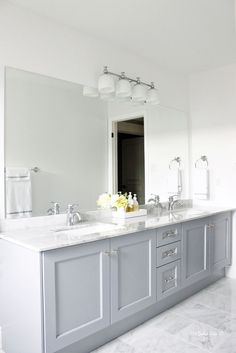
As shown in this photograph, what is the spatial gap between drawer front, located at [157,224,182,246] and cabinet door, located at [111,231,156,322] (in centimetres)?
8

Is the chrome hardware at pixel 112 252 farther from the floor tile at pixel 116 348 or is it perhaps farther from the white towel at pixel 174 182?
the white towel at pixel 174 182

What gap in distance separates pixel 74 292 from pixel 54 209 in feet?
2.42

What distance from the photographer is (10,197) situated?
84.7 inches

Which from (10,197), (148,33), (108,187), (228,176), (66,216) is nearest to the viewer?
(10,197)

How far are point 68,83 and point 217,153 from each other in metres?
1.99

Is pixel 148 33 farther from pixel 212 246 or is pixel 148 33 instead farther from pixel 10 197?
pixel 212 246

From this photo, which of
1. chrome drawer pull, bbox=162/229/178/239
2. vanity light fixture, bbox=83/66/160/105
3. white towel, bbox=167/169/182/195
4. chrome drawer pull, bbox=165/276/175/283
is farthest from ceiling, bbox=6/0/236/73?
chrome drawer pull, bbox=165/276/175/283

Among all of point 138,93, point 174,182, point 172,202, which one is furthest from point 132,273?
point 138,93

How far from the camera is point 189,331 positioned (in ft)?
7.80

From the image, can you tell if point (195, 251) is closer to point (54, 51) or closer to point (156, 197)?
point (156, 197)

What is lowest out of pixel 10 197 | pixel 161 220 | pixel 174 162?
pixel 161 220

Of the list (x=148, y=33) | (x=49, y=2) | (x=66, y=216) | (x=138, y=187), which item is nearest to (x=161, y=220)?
(x=138, y=187)

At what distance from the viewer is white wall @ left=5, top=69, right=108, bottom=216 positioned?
2.21m

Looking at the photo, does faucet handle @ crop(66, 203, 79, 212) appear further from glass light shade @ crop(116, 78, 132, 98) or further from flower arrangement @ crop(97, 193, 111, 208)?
glass light shade @ crop(116, 78, 132, 98)
